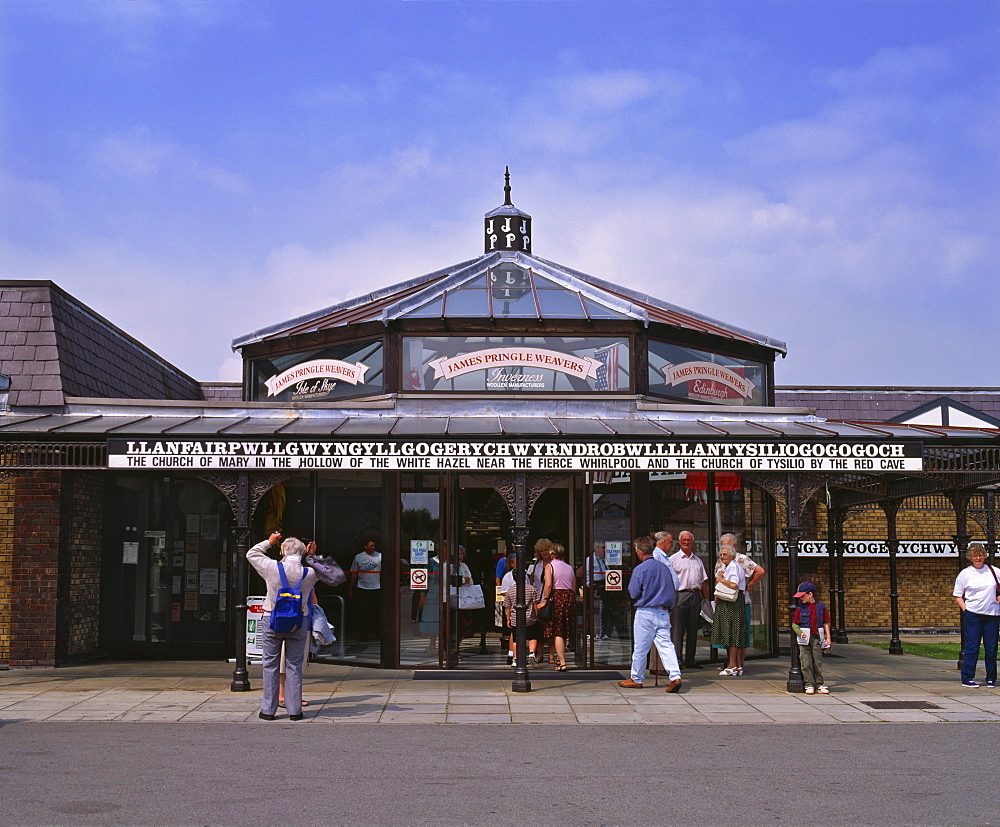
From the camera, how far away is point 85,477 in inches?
549

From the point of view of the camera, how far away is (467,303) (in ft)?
47.7

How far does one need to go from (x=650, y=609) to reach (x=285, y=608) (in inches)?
168

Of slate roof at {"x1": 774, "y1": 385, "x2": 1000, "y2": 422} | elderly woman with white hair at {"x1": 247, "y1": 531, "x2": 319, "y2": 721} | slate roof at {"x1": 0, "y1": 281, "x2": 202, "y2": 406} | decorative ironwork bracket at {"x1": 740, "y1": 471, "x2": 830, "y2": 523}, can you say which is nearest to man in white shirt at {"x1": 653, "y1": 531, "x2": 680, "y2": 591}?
decorative ironwork bracket at {"x1": 740, "y1": 471, "x2": 830, "y2": 523}

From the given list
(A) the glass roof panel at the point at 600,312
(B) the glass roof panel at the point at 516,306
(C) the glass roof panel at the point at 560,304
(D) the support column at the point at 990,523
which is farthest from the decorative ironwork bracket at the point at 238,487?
(D) the support column at the point at 990,523

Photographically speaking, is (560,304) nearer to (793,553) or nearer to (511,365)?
(511,365)

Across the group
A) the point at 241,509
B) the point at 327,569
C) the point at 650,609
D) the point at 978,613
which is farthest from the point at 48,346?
the point at 978,613

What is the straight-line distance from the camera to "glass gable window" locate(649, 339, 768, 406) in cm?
1443

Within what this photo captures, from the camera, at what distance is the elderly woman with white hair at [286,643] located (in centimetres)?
957

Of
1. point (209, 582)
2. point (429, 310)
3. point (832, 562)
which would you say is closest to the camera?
point (429, 310)

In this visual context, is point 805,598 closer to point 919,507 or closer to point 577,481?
point 577,481

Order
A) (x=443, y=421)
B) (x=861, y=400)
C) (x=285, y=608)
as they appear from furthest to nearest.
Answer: (x=861, y=400), (x=443, y=421), (x=285, y=608)

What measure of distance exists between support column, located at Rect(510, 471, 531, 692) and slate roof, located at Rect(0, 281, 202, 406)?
6330 millimetres

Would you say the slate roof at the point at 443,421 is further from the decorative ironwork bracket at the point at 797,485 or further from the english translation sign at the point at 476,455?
the decorative ironwork bracket at the point at 797,485

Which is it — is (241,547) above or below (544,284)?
below
